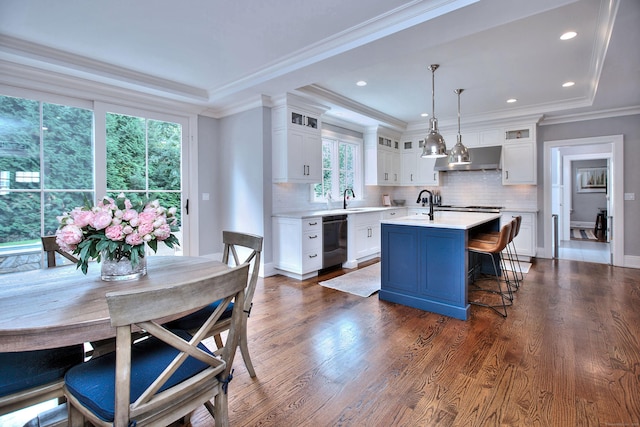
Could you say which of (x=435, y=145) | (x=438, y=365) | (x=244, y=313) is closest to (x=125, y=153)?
(x=244, y=313)

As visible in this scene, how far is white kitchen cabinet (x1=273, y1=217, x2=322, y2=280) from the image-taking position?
427cm

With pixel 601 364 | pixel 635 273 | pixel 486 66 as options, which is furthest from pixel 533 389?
pixel 635 273

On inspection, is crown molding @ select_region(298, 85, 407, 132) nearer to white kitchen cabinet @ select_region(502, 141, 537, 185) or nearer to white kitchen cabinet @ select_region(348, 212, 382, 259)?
white kitchen cabinet @ select_region(348, 212, 382, 259)

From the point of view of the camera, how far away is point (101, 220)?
1460mm

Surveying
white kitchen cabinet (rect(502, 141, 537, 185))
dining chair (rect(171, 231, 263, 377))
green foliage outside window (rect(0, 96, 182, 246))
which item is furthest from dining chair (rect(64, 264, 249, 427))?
white kitchen cabinet (rect(502, 141, 537, 185))

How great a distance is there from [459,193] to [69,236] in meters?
6.52

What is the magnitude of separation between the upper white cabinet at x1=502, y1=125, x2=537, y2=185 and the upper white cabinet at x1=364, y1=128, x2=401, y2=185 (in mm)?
2112

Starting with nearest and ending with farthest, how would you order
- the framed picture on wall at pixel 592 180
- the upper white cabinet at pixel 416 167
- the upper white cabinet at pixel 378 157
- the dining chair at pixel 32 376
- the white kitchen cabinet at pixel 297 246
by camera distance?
1. the dining chair at pixel 32 376
2. the white kitchen cabinet at pixel 297 246
3. the upper white cabinet at pixel 378 157
4. the upper white cabinet at pixel 416 167
5. the framed picture on wall at pixel 592 180

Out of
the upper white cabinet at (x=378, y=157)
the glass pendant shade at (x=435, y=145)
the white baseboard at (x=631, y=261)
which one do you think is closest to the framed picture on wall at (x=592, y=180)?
the white baseboard at (x=631, y=261)

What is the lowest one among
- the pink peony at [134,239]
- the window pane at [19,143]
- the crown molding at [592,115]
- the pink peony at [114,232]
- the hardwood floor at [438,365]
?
the hardwood floor at [438,365]

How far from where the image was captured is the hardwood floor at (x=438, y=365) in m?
1.70

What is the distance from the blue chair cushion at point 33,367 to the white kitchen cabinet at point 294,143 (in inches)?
131

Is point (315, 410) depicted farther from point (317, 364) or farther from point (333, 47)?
point (333, 47)

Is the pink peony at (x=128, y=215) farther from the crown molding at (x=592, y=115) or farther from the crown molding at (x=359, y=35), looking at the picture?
the crown molding at (x=592, y=115)
